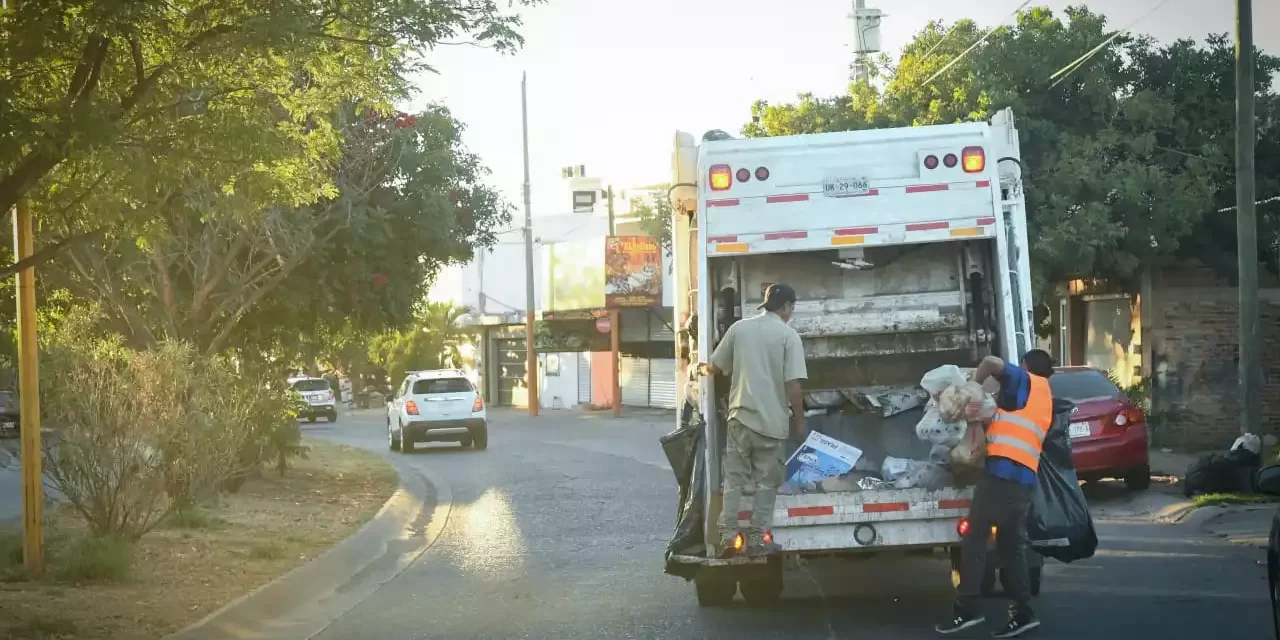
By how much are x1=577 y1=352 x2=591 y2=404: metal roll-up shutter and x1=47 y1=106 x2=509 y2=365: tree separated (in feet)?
99.7

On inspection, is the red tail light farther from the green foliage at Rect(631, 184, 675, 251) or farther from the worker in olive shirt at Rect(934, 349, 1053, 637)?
the green foliage at Rect(631, 184, 675, 251)

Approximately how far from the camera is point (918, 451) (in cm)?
1069

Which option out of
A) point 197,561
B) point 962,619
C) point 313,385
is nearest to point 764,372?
point 962,619

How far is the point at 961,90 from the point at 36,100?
16882 mm

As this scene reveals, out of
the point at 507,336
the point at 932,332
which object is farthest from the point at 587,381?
the point at 932,332

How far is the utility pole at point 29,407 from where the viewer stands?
1048cm

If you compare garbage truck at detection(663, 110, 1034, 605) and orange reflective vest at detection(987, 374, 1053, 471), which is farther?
garbage truck at detection(663, 110, 1034, 605)

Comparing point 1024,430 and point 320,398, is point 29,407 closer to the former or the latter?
point 1024,430

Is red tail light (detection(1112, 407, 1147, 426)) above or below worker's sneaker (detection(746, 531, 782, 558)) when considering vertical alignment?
above

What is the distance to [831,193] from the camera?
32.7 ft

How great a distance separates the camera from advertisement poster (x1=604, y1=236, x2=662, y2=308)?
4550cm

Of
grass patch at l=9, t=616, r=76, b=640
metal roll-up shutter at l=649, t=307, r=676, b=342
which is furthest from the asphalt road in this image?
metal roll-up shutter at l=649, t=307, r=676, b=342

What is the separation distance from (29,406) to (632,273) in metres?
35.3

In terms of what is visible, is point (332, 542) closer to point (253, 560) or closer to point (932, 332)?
point (253, 560)
